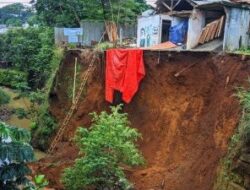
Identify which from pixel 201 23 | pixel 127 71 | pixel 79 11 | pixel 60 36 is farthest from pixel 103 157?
pixel 79 11

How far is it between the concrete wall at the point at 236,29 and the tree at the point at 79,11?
1072 centimetres

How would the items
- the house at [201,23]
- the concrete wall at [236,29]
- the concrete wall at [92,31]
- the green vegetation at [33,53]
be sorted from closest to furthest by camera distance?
the concrete wall at [236,29] → the house at [201,23] → the green vegetation at [33,53] → the concrete wall at [92,31]

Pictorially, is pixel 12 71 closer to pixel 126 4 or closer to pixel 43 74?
pixel 43 74

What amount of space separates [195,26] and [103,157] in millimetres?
8067

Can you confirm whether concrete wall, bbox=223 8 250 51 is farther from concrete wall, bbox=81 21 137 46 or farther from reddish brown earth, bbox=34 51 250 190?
concrete wall, bbox=81 21 137 46

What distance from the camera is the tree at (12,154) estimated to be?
6594 mm

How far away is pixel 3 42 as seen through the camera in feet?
99.7

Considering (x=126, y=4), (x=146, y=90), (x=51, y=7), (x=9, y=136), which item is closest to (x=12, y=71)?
(x=51, y=7)

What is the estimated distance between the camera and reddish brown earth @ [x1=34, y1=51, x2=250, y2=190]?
40.5 feet

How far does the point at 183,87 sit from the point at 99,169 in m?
5.10

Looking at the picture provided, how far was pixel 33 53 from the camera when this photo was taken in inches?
1021

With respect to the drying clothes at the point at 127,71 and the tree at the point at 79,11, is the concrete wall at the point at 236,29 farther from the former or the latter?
the tree at the point at 79,11

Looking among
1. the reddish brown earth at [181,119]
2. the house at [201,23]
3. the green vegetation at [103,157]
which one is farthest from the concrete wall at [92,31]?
the green vegetation at [103,157]

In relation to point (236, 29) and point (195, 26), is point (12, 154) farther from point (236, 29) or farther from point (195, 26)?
point (195, 26)
